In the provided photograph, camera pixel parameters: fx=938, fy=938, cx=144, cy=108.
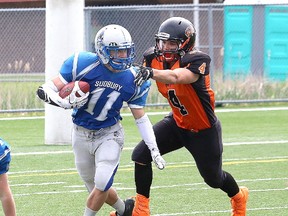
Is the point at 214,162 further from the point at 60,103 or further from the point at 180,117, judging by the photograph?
the point at 60,103

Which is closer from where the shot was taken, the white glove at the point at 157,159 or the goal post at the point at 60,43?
the white glove at the point at 157,159

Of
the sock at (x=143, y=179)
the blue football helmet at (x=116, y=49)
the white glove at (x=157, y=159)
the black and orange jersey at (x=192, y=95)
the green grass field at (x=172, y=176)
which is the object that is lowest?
the green grass field at (x=172, y=176)

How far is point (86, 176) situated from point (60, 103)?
0.72 metres

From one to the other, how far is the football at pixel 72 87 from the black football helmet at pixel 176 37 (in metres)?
0.81

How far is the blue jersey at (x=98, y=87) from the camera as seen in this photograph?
7223mm

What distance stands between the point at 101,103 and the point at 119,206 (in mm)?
985

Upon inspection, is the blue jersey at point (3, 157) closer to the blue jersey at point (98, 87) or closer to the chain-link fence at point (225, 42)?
the blue jersey at point (98, 87)

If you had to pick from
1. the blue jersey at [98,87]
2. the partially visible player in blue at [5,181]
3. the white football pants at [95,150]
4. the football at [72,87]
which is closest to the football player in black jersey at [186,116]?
the blue jersey at [98,87]

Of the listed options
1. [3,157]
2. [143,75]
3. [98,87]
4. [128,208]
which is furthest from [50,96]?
[128,208]

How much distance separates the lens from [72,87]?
7.03m

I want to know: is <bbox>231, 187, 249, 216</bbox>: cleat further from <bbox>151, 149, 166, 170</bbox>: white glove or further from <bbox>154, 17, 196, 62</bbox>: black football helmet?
<bbox>154, 17, 196, 62</bbox>: black football helmet

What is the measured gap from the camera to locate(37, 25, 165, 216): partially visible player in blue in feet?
23.4

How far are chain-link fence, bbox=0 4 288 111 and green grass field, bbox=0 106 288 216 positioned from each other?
266cm

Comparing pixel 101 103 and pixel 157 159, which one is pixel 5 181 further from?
pixel 157 159
